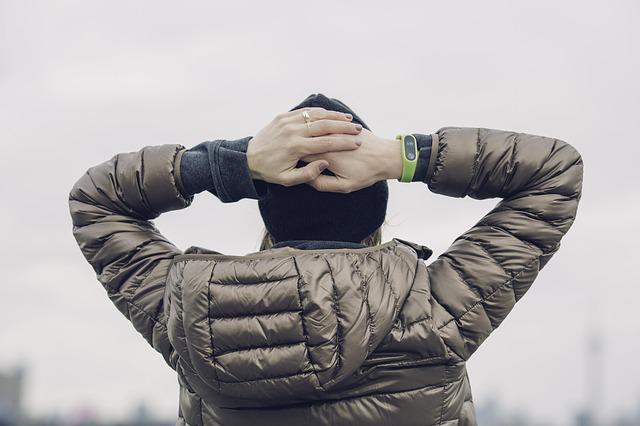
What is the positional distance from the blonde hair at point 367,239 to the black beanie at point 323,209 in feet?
0.14

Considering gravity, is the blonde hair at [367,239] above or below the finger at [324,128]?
below

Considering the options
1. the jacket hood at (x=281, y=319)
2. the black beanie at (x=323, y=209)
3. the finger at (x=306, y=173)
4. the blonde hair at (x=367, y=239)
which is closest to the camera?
the jacket hood at (x=281, y=319)

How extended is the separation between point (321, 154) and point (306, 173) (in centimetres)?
8

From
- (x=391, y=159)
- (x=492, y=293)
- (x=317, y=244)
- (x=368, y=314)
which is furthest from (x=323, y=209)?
(x=492, y=293)

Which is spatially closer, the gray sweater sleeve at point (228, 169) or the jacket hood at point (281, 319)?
the jacket hood at point (281, 319)

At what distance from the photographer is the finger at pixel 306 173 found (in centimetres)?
238

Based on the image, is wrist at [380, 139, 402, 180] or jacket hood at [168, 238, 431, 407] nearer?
jacket hood at [168, 238, 431, 407]

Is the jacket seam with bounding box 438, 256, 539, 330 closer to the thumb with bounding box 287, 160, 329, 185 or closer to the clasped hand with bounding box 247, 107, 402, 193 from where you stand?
the clasped hand with bounding box 247, 107, 402, 193

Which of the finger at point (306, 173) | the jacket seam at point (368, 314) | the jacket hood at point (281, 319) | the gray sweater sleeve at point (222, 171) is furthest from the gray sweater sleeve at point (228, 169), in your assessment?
the jacket seam at point (368, 314)

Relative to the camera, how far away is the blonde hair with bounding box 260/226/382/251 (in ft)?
8.52

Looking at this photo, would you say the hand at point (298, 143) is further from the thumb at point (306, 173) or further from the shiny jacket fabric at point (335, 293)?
the shiny jacket fabric at point (335, 293)

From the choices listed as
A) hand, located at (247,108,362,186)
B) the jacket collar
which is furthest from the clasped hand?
the jacket collar

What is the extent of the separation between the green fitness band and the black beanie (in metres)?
0.09

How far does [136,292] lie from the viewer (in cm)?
259
